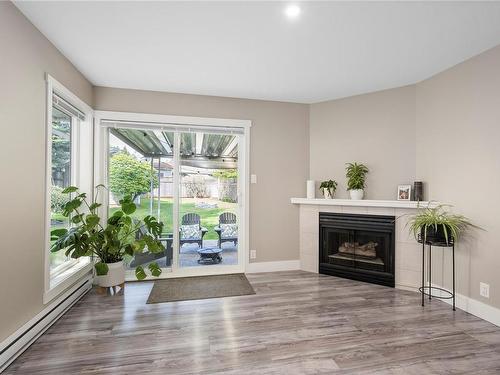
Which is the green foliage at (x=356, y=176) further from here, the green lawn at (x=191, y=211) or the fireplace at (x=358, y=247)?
the green lawn at (x=191, y=211)

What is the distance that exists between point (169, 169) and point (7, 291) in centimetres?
210

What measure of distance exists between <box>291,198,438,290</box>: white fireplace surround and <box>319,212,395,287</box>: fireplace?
0.21 ft

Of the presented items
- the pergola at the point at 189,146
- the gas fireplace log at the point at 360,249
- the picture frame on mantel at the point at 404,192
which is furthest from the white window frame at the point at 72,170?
the picture frame on mantel at the point at 404,192

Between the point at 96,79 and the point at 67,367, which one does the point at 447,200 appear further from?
the point at 96,79

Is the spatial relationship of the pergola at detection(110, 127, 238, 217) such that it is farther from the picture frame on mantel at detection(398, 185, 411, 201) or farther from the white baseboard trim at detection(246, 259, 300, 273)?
the picture frame on mantel at detection(398, 185, 411, 201)

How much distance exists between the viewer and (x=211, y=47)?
7.78ft

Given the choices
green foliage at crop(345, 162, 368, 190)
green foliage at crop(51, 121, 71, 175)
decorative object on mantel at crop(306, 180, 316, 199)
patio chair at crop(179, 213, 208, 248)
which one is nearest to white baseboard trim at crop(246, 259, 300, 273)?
patio chair at crop(179, 213, 208, 248)

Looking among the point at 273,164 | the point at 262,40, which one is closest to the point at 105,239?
the point at 273,164

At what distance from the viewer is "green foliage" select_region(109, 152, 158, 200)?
343cm

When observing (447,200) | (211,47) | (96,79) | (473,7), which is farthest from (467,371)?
(96,79)

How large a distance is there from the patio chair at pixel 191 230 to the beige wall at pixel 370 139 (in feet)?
5.94

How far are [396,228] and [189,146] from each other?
290 cm

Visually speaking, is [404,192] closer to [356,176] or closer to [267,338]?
[356,176]

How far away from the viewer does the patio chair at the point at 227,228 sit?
12.4 feet
